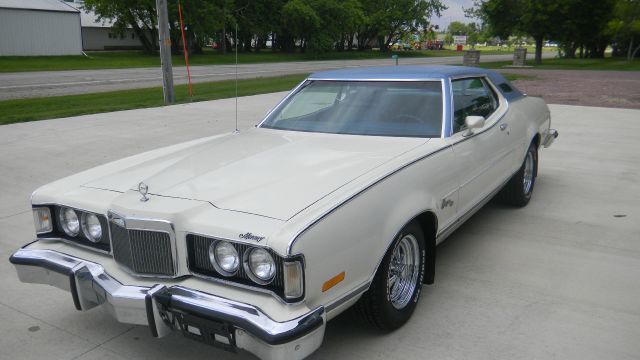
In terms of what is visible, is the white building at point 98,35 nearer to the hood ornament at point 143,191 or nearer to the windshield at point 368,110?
the windshield at point 368,110

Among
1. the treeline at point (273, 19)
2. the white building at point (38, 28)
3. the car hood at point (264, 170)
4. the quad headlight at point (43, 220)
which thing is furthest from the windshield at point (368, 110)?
the white building at point (38, 28)

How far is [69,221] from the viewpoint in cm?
318

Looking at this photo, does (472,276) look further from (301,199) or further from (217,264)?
(217,264)

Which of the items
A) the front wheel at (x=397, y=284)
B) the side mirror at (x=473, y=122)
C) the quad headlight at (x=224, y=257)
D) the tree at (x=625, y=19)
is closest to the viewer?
the quad headlight at (x=224, y=257)

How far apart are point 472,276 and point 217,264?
6.84 feet

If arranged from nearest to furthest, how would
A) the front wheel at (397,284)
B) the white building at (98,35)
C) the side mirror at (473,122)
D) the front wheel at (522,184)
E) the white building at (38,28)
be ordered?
the front wheel at (397,284), the side mirror at (473,122), the front wheel at (522,184), the white building at (38,28), the white building at (98,35)

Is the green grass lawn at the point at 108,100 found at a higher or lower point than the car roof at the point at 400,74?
lower

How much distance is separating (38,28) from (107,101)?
Answer: 2651 cm

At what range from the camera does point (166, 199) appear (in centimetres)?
283

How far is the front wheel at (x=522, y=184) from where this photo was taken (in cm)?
536

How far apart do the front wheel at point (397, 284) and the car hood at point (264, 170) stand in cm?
47

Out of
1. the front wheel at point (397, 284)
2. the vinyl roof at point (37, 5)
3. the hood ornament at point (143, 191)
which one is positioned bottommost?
the front wheel at point (397, 284)

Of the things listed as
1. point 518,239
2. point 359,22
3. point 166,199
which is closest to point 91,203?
point 166,199

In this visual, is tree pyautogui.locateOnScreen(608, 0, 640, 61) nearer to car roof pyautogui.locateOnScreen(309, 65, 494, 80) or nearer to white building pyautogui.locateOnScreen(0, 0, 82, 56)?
car roof pyautogui.locateOnScreen(309, 65, 494, 80)
